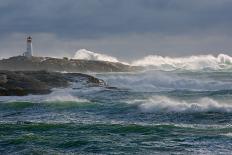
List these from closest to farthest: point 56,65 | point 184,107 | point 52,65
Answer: point 184,107 < point 52,65 < point 56,65

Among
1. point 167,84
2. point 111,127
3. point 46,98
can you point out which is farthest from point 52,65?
point 111,127

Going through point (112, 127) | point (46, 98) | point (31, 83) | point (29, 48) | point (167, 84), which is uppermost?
point (29, 48)

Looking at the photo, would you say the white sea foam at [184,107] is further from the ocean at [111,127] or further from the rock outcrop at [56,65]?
the rock outcrop at [56,65]

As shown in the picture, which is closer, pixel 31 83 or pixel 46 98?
pixel 46 98

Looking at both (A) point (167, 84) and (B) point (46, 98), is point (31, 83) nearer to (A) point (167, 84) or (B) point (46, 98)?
(B) point (46, 98)

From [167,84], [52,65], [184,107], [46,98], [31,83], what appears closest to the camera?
[184,107]

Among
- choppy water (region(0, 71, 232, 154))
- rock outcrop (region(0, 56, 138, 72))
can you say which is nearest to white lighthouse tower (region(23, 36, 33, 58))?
rock outcrop (region(0, 56, 138, 72))

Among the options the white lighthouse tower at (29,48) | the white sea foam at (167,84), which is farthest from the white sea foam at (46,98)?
the white lighthouse tower at (29,48)

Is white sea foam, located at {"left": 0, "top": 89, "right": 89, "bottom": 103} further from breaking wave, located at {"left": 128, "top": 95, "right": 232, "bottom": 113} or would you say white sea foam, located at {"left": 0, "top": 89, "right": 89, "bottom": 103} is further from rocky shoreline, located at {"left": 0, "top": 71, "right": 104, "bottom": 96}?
breaking wave, located at {"left": 128, "top": 95, "right": 232, "bottom": 113}

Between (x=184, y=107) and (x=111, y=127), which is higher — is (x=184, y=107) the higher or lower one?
the higher one

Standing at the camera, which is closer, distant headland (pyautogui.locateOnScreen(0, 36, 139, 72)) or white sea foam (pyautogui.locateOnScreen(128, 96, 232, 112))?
white sea foam (pyautogui.locateOnScreen(128, 96, 232, 112))

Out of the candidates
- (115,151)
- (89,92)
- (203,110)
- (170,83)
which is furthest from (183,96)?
(115,151)

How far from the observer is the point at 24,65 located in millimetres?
62156

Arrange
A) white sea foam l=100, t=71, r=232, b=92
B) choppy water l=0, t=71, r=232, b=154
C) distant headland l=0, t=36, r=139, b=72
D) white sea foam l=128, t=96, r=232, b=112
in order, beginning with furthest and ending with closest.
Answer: distant headland l=0, t=36, r=139, b=72 → white sea foam l=100, t=71, r=232, b=92 → white sea foam l=128, t=96, r=232, b=112 → choppy water l=0, t=71, r=232, b=154
